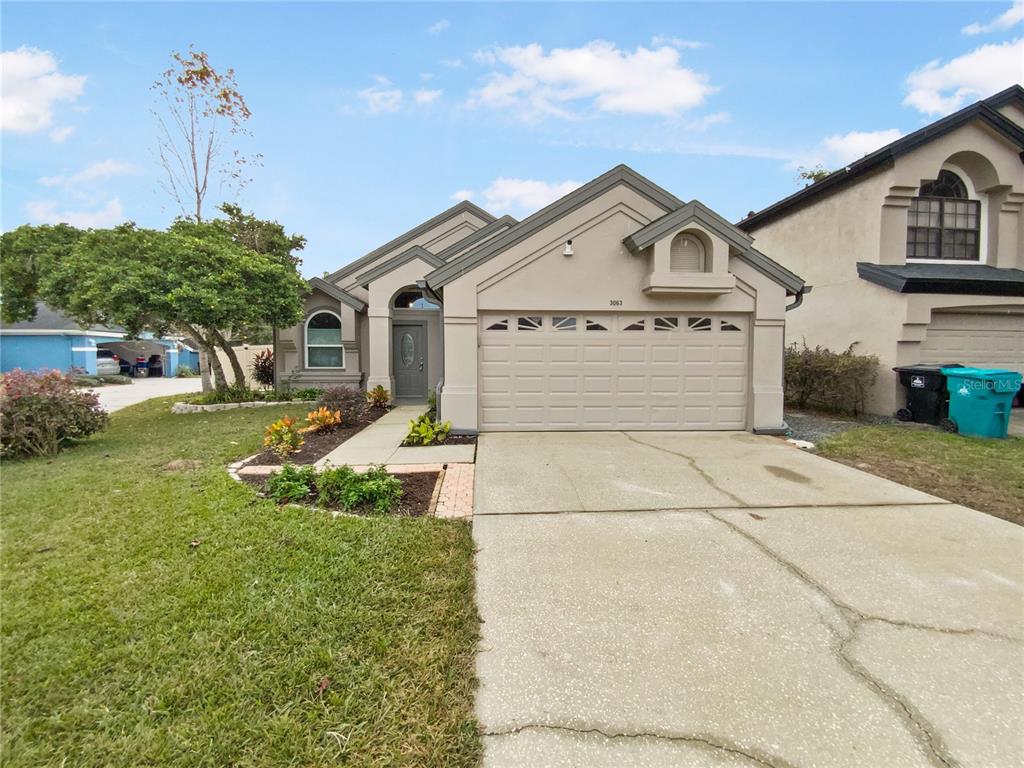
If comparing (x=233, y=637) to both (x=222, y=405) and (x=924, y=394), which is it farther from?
(x=924, y=394)

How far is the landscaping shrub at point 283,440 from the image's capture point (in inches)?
280

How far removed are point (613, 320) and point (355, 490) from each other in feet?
19.1

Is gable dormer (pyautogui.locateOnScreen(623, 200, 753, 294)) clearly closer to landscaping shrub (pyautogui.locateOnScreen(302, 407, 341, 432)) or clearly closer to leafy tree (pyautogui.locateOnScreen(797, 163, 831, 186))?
landscaping shrub (pyautogui.locateOnScreen(302, 407, 341, 432))

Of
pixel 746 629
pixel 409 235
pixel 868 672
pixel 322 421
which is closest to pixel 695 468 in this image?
pixel 746 629

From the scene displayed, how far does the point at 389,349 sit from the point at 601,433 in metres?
6.73

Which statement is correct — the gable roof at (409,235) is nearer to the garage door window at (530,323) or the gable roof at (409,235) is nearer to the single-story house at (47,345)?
the garage door window at (530,323)

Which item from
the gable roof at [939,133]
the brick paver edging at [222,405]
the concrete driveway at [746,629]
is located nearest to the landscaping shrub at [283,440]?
the concrete driveway at [746,629]

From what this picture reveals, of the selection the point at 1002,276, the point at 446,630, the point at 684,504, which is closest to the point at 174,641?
the point at 446,630

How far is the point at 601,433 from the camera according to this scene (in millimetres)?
8664

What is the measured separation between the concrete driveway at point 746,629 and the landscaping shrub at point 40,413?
7252 mm

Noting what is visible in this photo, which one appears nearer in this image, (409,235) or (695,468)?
(695,468)

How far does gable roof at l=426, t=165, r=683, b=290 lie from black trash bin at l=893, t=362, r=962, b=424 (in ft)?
23.4

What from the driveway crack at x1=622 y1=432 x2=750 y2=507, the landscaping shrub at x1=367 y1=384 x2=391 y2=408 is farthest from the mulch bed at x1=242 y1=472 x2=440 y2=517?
the landscaping shrub at x1=367 y1=384 x2=391 y2=408

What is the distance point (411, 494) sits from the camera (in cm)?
516
